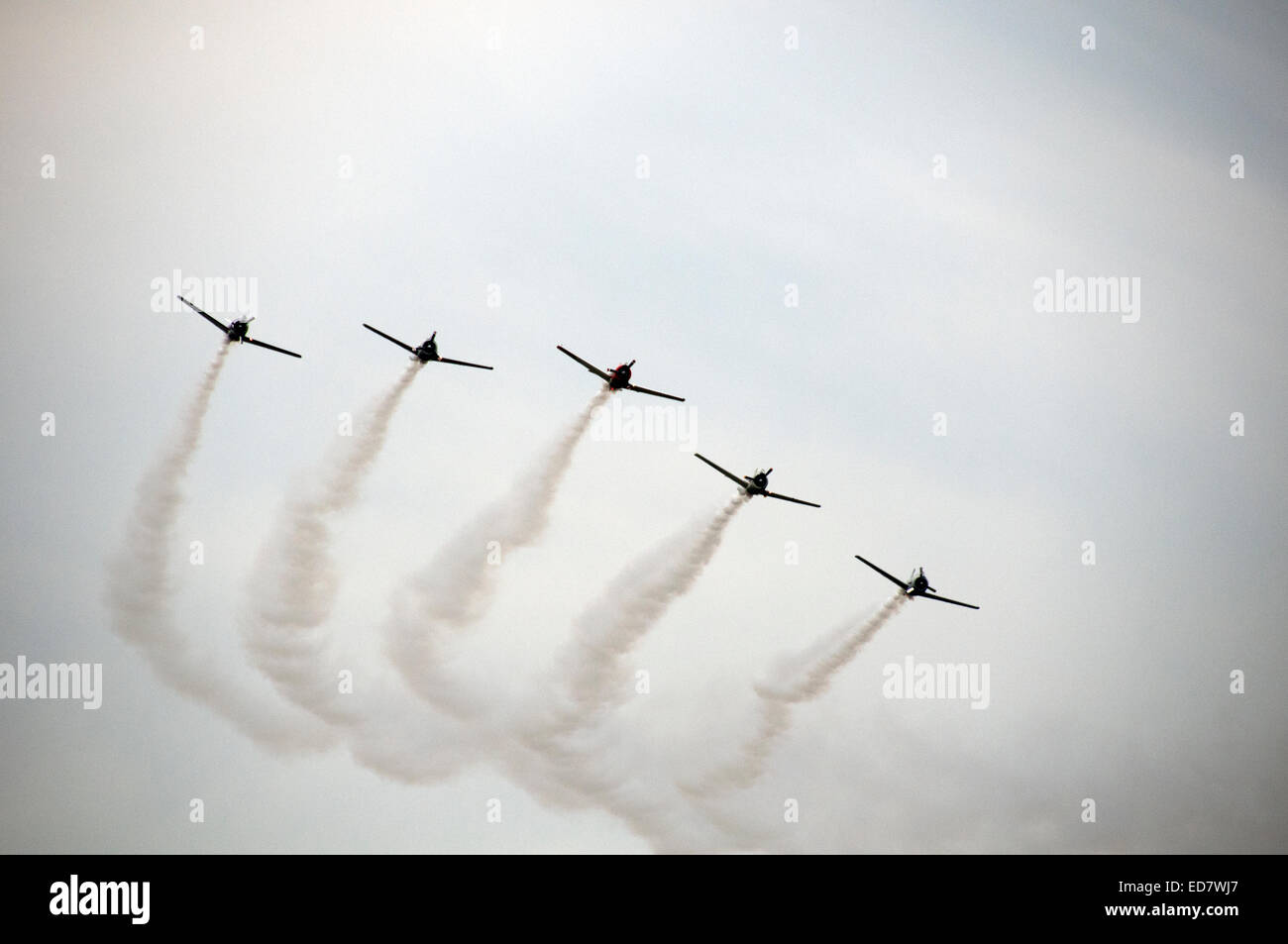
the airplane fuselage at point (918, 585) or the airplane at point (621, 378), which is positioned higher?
the airplane at point (621, 378)

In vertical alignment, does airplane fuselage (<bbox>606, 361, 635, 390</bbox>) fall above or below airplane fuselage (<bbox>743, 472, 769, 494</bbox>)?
above

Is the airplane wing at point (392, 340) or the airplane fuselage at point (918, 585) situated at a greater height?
the airplane wing at point (392, 340)

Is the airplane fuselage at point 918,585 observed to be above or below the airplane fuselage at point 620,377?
below

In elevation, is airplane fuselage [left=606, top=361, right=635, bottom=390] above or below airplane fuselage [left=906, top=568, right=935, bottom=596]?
above

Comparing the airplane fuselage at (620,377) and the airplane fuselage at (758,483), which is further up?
the airplane fuselage at (620,377)

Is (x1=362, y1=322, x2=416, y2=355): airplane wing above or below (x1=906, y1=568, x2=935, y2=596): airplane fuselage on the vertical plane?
above

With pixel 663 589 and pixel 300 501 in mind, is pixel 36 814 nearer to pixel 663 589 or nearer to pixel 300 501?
pixel 300 501

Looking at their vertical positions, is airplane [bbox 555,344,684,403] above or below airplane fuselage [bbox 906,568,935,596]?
above
